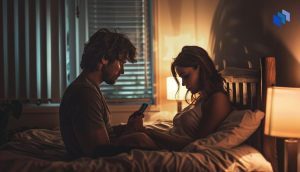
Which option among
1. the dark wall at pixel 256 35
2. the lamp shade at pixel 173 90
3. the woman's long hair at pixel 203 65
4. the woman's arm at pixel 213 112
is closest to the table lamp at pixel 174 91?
the lamp shade at pixel 173 90

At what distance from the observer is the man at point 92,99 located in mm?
1761

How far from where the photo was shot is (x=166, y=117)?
11.4ft

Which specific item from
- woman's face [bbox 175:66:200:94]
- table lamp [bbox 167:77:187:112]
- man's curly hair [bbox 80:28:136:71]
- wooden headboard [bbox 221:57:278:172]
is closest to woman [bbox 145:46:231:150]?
woman's face [bbox 175:66:200:94]

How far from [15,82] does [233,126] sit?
2.38 metres

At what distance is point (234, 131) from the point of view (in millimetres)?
1982

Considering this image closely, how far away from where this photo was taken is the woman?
6.88 ft

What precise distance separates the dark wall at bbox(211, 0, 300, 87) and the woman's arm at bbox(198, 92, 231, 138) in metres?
0.43

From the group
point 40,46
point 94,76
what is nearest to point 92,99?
point 94,76

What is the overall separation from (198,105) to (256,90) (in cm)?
33

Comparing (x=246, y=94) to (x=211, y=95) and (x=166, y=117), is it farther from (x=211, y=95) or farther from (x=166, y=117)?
(x=166, y=117)

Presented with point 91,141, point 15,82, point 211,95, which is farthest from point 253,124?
point 15,82

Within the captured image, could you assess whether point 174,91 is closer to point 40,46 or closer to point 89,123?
point 40,46

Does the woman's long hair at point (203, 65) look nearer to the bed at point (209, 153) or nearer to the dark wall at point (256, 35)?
the bed at point (209, 153)

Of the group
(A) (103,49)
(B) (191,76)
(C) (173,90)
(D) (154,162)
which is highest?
(A) (103,49)
